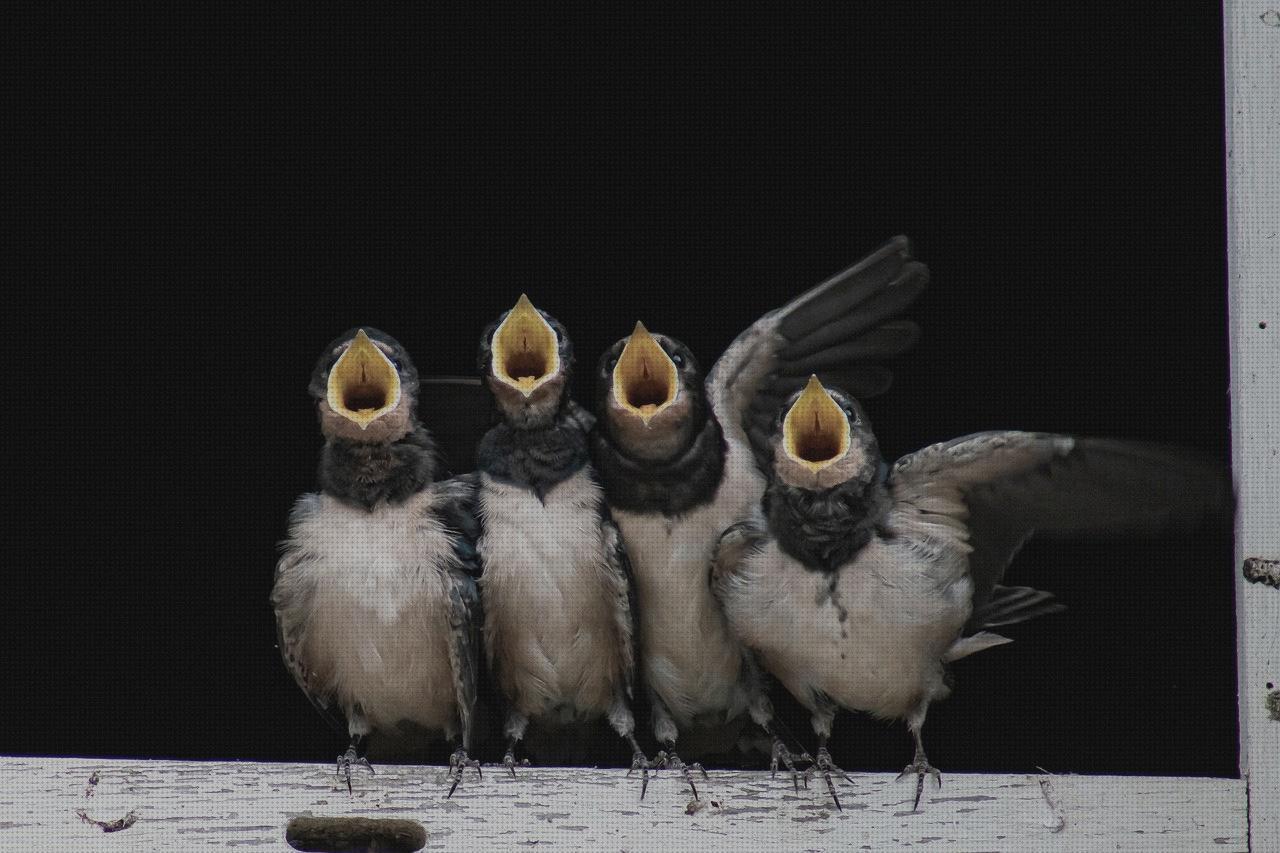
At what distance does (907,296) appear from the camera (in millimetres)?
2557

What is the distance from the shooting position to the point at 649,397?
2.21m

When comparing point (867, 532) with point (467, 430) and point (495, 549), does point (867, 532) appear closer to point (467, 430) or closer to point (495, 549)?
point (495, 549)

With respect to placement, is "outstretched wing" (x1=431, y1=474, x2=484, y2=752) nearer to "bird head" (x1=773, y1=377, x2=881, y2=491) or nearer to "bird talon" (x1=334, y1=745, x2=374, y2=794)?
"bird talon" (x1=334, y1=745, x2=374, y2=794)

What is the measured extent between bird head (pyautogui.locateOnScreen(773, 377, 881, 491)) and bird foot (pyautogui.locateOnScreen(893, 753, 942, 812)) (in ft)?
1.14

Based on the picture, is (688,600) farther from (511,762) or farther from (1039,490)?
(1039,490)

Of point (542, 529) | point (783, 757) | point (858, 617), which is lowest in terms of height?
point (783, 757)

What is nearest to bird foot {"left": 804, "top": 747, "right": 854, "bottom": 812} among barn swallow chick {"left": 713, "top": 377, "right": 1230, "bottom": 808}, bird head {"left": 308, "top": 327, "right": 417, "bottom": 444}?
barn swallow chick {"left": 713, "top": 377, "right": 1230, "bottom": 808}

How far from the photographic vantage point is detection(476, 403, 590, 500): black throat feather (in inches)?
85.4

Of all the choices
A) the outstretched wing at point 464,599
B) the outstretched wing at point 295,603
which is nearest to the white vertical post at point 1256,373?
the outstretched wing at point 464,599

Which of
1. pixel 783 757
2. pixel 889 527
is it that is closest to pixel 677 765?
pixel 783 757

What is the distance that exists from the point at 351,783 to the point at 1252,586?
1.02 metres

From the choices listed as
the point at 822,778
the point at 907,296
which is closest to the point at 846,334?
the point at 907,296

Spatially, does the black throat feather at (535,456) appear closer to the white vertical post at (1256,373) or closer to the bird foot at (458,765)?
the bird foot at (458,765)

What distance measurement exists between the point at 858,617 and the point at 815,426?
24cm
